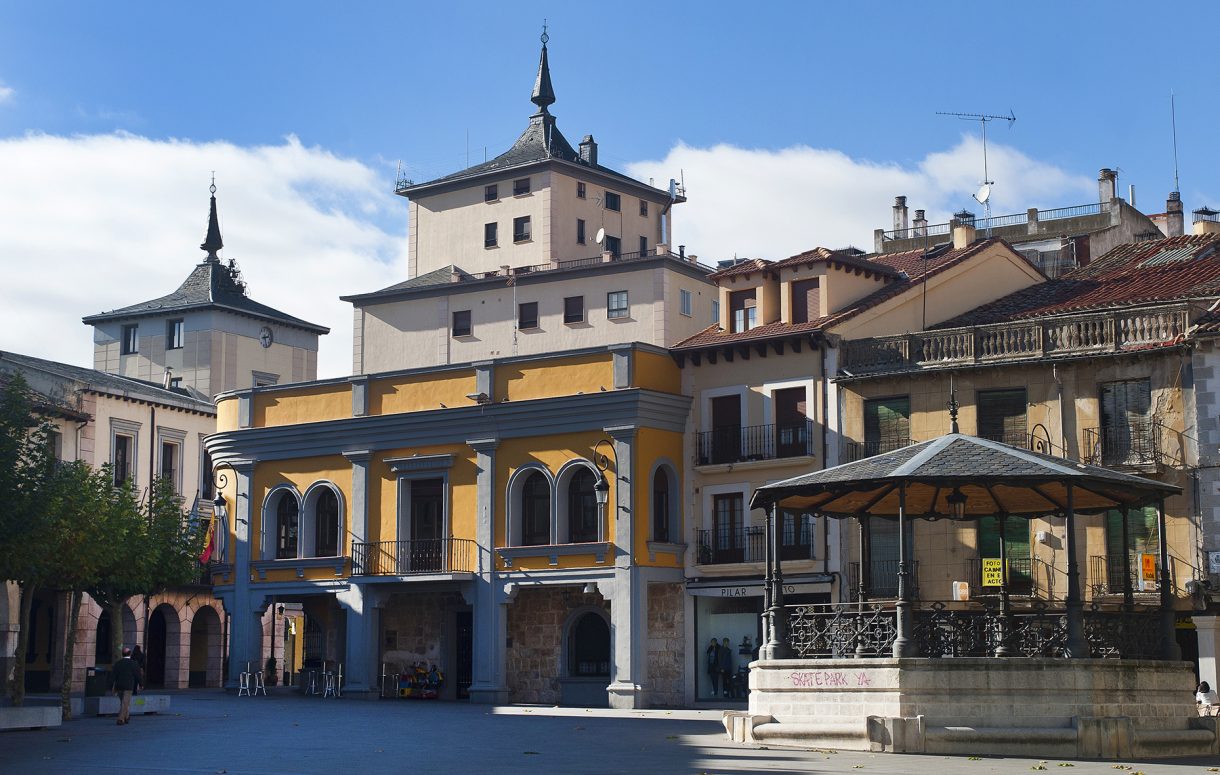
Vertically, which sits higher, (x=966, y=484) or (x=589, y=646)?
(x=966, y=484)

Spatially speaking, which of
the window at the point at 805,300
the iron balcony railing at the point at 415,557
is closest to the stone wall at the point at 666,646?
the iron balcony railing at the point at 415,557

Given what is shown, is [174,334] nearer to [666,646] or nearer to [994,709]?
[666,646]

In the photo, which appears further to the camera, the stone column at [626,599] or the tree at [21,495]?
the stone column at [626,599]

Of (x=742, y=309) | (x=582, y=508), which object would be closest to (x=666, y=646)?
(x=582, y=508)

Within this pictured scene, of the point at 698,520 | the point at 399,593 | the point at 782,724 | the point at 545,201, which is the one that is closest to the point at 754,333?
the point at 698,520

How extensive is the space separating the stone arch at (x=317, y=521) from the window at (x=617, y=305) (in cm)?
1696

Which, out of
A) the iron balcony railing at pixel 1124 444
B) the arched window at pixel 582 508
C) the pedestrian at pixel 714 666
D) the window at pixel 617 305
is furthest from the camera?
the window at pixel 617 305

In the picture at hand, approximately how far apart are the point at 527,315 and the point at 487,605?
20.6 metres

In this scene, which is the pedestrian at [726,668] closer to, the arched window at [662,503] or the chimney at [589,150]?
the arched window at [662,503]

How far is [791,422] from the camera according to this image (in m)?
43.9

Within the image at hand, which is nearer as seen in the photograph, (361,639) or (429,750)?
(429,750)

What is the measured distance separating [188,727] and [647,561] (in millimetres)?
15428

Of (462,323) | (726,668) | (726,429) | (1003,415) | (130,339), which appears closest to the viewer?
(1003,415)

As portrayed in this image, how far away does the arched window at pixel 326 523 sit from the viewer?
49438 mm
